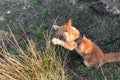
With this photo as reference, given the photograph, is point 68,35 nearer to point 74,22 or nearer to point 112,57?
point 112,57

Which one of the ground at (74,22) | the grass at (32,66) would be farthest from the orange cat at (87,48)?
the grass at (32,66)

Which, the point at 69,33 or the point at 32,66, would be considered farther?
the point at 69,33

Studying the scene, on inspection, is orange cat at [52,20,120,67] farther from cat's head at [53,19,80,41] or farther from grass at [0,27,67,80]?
grass at [0,27,67,80]

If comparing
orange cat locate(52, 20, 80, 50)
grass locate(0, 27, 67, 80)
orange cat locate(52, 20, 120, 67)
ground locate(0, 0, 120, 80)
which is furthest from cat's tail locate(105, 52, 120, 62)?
grass locate(0, 27, 67, 80)

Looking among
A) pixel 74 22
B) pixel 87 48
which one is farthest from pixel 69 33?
pixel 74 22

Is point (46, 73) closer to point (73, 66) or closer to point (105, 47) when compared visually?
point (73, 66)

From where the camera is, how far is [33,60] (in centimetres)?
484

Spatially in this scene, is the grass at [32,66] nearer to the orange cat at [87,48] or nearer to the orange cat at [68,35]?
the orange cat at [68,35]

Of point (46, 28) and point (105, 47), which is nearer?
point (105, 47)

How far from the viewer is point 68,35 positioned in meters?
5.00

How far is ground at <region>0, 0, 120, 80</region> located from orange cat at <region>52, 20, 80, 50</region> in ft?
1.08

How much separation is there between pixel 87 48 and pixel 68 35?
1.05ft

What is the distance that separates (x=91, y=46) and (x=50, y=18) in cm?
146

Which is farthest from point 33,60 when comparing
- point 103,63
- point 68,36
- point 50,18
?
point 50,18
